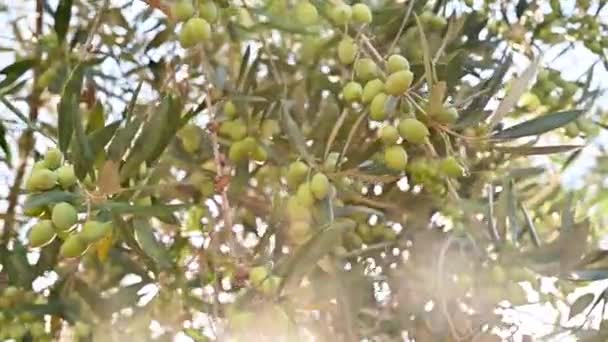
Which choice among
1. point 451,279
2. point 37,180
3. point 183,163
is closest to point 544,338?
point 451,279

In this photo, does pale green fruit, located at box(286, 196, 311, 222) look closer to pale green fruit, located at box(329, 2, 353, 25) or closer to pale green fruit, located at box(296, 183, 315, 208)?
pale green fruit, located at box(296, 183, 315, 208)

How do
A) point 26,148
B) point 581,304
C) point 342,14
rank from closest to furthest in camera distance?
point 342,14 → point 581,304 → point 26,148

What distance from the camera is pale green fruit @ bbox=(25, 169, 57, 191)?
837mm

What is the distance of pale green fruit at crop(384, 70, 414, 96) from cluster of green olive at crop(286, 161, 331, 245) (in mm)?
105

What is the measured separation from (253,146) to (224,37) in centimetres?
20

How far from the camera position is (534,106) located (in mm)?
1493

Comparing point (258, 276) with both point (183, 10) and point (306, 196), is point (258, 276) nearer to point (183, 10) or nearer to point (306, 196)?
point (306, 196)

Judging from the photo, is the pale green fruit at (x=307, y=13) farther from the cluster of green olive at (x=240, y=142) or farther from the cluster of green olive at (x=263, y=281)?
the cluster of green olive at (x=263, y=281)

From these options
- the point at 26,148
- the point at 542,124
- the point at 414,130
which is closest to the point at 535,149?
the point at 542,124

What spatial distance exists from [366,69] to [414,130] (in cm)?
11

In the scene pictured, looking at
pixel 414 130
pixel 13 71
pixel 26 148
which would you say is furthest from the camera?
pixel 26 148

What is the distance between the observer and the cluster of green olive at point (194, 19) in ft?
3.17

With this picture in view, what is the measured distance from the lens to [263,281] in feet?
2.95

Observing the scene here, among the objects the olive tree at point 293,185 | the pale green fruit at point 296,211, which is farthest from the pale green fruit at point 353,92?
the pale green fruit at point 296,211
